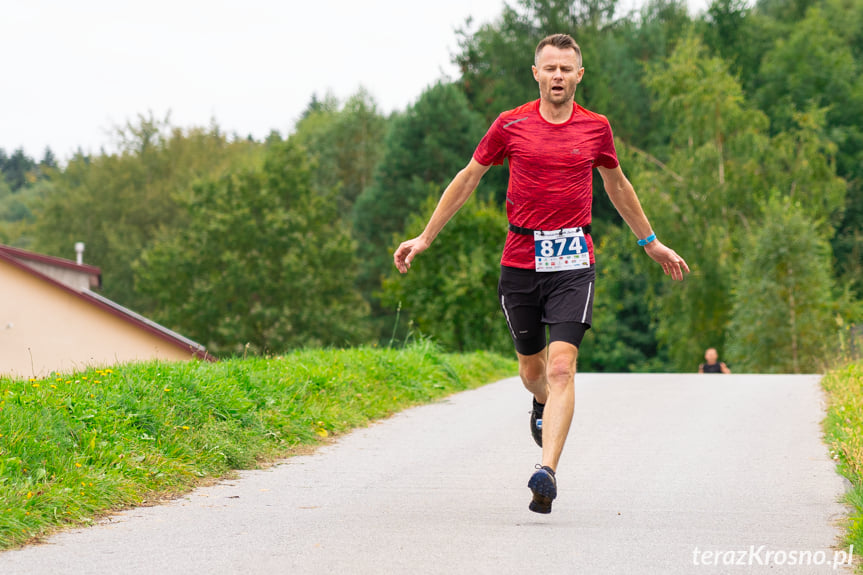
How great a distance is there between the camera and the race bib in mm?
5961

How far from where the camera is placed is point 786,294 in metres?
36.3

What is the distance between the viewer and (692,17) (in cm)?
5659

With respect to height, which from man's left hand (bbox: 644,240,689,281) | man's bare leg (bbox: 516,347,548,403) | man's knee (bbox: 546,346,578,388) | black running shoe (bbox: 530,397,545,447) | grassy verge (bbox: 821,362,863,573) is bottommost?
grassy verge (bbox: 821,362,863,573)

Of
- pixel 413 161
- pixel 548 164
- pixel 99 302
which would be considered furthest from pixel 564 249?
pixel 413 161

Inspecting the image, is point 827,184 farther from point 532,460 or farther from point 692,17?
point 532,460

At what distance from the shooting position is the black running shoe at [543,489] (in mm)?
5379

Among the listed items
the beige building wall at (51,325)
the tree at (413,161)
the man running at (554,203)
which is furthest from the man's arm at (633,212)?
the tree at (413,161)

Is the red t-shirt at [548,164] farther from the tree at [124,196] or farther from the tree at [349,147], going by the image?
the tree at [349,147]

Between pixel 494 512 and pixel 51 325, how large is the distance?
1043 inches

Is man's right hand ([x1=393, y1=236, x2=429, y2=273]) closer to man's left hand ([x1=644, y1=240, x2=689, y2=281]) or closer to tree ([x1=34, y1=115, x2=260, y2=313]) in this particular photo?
man's left hand ([x1=644, y1=240, x2=689, y2=281])

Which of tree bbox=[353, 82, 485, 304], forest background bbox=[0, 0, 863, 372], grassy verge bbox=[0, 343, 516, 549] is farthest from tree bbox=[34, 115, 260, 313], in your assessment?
grassy verge bbox=[0, 343, 516, 549]

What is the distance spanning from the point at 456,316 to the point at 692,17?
2595 cm

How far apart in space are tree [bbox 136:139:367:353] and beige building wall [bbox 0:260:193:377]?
A: 17.4 metres

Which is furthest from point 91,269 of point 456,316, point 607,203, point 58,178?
point 58,178
